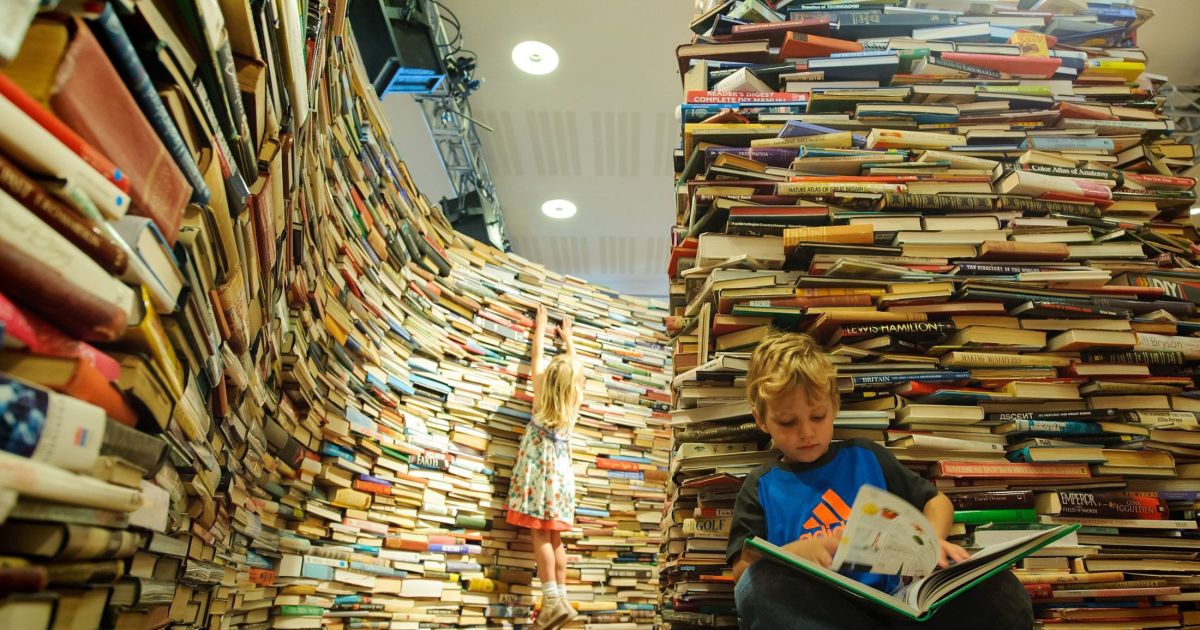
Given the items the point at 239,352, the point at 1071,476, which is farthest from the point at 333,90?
the point at 1071,476

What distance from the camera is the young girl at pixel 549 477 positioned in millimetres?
3936

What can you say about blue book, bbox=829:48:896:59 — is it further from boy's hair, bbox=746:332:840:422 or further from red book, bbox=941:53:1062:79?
boy's hair, bbox=746:332:840:422

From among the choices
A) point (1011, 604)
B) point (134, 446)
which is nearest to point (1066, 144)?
point (1011, 604)

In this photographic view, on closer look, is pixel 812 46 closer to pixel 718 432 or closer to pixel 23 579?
pixel 718 432

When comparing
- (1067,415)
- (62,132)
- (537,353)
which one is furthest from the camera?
(537,353)

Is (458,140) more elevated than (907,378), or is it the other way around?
(458,140)

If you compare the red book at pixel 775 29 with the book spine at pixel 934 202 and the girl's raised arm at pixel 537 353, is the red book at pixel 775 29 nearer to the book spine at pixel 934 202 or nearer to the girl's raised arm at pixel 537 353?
the book spine at pixel 934 202

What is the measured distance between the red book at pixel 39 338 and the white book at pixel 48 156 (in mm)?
143

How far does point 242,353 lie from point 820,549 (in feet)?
4.40

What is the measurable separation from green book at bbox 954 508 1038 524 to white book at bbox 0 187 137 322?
1.94 metres

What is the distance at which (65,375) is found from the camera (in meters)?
0.76

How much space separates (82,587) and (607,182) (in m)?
6.01

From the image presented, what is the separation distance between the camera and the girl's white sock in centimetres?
380

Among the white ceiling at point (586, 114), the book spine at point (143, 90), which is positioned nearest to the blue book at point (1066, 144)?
the book spine at point (143, 90)
